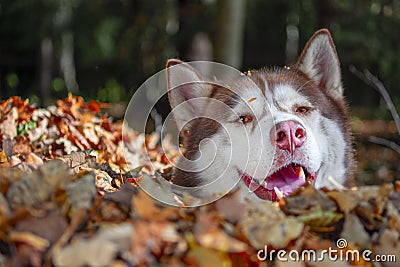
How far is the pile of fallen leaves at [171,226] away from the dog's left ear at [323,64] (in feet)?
5.54

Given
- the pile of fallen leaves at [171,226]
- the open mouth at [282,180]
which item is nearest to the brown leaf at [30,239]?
the pile of fallen leaves at [171,226]

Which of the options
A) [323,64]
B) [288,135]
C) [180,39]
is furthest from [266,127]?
[180,39]

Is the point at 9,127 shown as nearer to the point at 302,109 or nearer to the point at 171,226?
the point at 302,109

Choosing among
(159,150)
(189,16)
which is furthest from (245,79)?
(189,16)

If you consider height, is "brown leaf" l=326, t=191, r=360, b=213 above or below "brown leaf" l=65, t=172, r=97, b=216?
below

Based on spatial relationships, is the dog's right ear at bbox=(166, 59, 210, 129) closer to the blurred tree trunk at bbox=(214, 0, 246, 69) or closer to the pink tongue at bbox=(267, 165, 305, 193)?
the pink tongue at bbox=(267, 165, 305, 193)

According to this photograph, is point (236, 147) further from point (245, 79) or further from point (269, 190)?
point (245, 79)

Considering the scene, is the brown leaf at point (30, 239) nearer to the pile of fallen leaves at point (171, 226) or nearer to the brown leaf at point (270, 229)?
the pile of fallen leaves at point (171, 226)

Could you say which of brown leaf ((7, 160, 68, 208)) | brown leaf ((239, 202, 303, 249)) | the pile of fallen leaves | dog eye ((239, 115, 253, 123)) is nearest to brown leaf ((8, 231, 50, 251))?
the pile of fallen leaves

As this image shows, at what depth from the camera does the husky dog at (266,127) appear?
2744 mm

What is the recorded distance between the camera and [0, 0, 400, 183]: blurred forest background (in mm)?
10617

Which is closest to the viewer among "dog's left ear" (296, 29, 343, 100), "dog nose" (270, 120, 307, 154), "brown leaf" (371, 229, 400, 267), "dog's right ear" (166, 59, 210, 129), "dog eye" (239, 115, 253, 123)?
"brown leaf" (371, 229, 400, 267)

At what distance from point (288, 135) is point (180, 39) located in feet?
31.6

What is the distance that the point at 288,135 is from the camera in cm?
267
